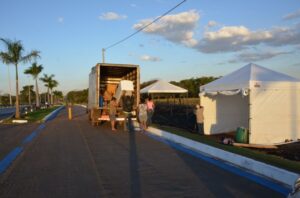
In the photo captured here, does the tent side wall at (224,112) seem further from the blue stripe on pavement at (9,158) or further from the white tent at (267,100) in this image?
the blue stripe on pavement at (9,158)

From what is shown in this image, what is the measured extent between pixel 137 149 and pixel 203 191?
5.66 m

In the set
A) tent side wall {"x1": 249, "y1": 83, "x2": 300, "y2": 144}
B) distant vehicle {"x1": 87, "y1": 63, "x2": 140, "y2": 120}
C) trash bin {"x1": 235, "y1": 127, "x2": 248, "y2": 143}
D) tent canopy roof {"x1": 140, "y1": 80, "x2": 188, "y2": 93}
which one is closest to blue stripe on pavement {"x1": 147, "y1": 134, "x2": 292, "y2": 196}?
trash bin {"x1": 235, "y1": 127, "x2": 248, "y2": 143}

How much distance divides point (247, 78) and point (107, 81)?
10.5 m

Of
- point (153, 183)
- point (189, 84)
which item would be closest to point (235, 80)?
point (153, 183)

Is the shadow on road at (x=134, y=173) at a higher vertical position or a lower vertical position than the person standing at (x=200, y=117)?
lower

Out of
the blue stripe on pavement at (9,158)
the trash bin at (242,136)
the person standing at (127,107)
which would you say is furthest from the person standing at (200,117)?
the blue stripe on pavement at (9,158)

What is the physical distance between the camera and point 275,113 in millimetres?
15672

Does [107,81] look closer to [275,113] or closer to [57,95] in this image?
[275,113]

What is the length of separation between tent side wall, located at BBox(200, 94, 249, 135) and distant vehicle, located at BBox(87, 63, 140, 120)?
3992 millimetres

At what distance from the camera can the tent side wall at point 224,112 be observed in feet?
61.8

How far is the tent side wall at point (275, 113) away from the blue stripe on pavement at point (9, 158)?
355 inches

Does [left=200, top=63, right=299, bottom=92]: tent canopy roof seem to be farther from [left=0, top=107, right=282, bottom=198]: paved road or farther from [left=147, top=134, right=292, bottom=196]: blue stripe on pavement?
[left=0, top=107, right=282, bottom=198]: paved road

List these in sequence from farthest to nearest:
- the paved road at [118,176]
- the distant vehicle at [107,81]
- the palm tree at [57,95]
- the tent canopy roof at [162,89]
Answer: the palm tree at [57,95] < the tent canopy roof at [162,89] < the distant vehicle at [107,81] < the paved road at [118,176]

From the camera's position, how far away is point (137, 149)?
12.4 metres
